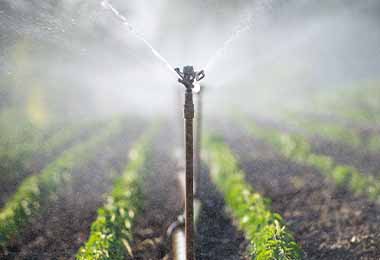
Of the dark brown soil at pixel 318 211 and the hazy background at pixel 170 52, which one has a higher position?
the hazy background at pixel 170 52

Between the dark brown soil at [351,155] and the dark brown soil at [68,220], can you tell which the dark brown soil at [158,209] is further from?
the dark brown soil at [351,155]

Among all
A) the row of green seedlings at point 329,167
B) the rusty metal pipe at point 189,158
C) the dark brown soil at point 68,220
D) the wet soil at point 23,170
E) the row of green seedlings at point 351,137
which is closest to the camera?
the rusty metal pipe at point 189,158

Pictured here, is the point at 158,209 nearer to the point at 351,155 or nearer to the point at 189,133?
the point at 189,133

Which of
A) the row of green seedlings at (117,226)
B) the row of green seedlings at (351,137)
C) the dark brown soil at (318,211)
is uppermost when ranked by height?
the row of green seedlings at (351,137)

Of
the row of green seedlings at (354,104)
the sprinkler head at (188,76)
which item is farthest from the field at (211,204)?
the row of green seedlings at (354,104)

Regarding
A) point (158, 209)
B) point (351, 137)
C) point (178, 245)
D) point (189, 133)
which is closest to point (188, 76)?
point (189, 133)

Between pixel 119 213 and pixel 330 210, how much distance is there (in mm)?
2965

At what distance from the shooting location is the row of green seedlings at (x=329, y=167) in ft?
23.4

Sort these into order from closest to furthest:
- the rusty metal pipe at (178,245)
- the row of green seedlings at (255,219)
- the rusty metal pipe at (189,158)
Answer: the rusty metal pipe at (189,158) → the row of green seedlings at (255,219) → the rusty metal pipe at (178,245)

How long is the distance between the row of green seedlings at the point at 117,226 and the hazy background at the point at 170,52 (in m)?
1.84

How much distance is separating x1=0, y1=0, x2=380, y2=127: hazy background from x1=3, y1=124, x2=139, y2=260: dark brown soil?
2143 mm

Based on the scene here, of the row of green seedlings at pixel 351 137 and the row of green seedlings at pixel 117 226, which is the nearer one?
the row of green seedlings at pixel 117 226

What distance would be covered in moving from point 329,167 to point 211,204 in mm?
2755

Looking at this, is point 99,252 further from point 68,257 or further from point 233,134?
point 233,134
